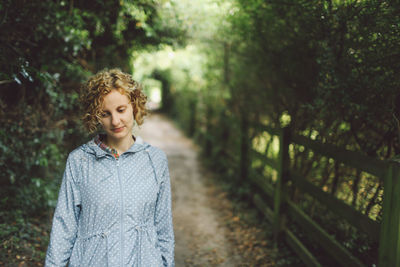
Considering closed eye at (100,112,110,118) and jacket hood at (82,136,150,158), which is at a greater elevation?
closed eye at (100,112,110,118)

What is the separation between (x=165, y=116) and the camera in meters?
25.6

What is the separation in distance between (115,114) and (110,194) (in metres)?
0.45

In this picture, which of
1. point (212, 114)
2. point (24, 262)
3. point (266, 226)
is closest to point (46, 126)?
point (24, 262)

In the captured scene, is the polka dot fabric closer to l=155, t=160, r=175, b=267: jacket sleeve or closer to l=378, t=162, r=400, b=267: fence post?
l=155, t=160, r=175, b=267: jacket sleeve

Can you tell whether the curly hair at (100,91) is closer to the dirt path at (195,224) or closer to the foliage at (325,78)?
the dirt path at (195,224)

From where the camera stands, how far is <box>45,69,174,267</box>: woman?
1.81 m

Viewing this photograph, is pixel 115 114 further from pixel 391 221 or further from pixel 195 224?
pixel 195 224

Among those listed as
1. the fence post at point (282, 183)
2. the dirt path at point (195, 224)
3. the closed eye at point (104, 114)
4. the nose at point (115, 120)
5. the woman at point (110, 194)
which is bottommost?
the dirt path at point (195, 224)

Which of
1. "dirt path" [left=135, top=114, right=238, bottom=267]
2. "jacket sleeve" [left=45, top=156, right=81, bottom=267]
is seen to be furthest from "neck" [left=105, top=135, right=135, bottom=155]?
"dirt path" [left=135, top=114, right=238, bottom=267]

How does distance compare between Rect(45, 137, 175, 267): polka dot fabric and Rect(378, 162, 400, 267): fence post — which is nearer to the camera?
Rect(45, 137, 175, 267): polka dot fabric

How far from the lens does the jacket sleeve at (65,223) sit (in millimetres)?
1793

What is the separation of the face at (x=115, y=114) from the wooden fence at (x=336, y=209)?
6.18 ft

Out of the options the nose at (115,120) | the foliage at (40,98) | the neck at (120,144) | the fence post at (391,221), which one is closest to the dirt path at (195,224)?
the neck at (120,144)

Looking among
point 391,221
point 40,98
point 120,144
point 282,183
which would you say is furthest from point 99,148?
point 282,183
